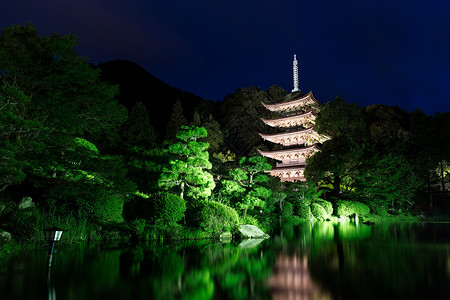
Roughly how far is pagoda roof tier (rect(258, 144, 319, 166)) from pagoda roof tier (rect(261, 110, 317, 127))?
332 centimetres

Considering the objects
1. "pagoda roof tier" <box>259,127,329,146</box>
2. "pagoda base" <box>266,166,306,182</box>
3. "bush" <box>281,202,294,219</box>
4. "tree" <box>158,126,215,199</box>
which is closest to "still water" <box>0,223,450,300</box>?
"tree" <box>158,126,215,199</box>

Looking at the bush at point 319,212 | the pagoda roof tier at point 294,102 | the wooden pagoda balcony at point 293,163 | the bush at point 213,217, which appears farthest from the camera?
the pagoda roof tier at point 294,102

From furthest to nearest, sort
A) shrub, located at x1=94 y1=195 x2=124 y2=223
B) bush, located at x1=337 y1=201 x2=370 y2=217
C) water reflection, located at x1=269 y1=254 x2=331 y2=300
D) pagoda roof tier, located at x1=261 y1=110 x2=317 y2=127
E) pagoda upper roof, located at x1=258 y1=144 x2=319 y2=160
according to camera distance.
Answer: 1. pagoda roof tier, located at x1=261 y1=110 x2=317 y2=127
2. pagoda upper roof, located at x1=258 y1=144 x2=319 y2=160
3. bush, located at x1=337 y1=201 x2=370 y2=217
4. shrub, located at x1=94 y1=195 x2=124 y2=223
5. water reflection, located at x1=269 y1=254 x2=331 y2=300

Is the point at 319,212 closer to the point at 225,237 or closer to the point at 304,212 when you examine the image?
the point at 304,212

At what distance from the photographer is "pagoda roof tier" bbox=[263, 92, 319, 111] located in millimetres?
31406

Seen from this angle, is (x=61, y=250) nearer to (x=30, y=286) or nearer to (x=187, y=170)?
(x=30, y=286)

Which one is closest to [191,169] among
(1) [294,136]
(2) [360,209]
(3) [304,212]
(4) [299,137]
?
(3) [304,212]

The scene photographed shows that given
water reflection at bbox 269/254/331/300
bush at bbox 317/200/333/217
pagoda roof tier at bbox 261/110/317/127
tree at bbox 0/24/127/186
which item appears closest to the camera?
water reflection at bbox 269/254/331/300

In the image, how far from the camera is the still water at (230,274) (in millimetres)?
3879

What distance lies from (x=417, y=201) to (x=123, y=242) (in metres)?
25.8

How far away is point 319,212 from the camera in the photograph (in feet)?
72.1

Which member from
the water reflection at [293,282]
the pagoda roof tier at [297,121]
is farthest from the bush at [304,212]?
the water reflection at [293,282]

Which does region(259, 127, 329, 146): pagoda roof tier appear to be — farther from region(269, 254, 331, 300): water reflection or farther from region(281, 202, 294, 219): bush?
region(269, 254, 331, 300): water reflection

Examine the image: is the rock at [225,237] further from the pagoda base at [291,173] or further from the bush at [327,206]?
the pagoda base at [291,173]
